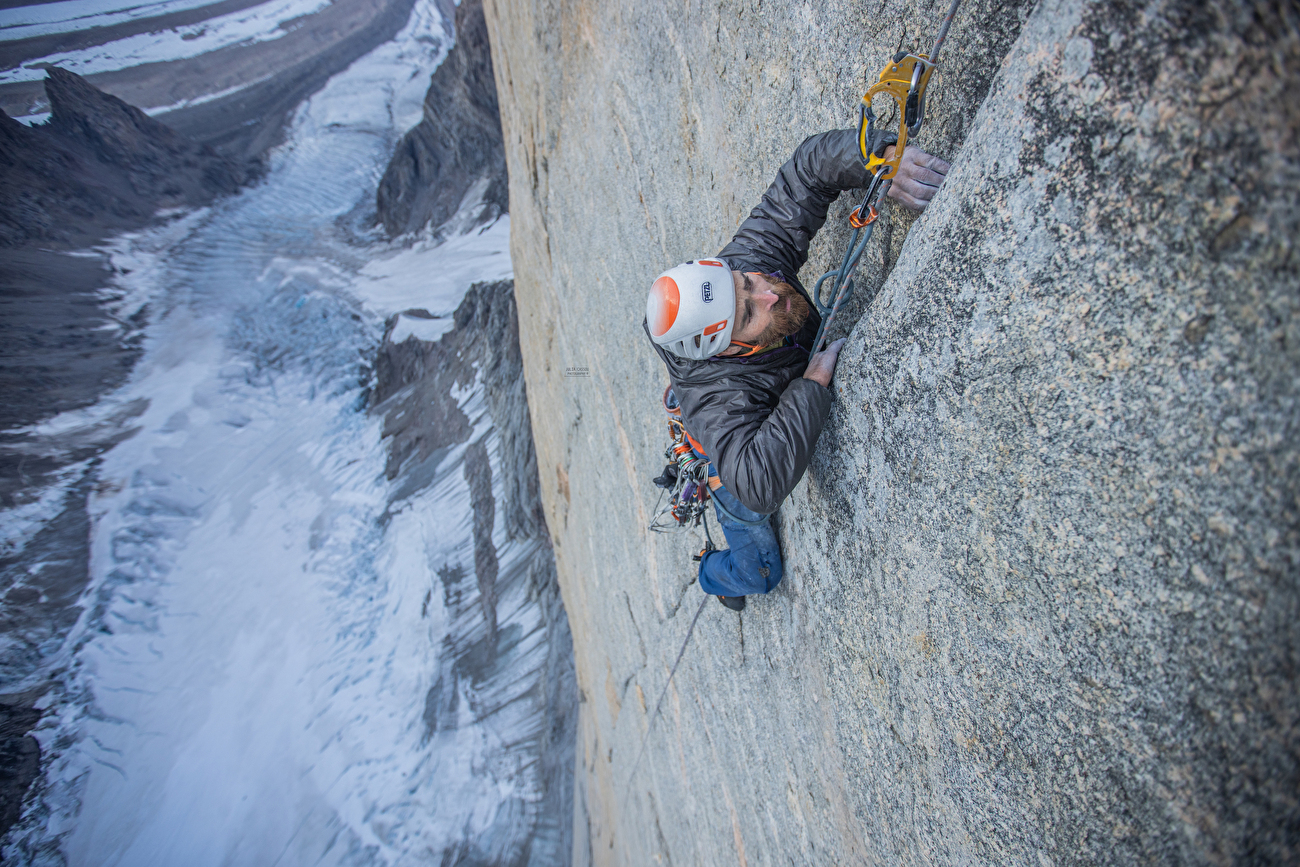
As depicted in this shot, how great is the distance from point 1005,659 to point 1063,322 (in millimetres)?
775

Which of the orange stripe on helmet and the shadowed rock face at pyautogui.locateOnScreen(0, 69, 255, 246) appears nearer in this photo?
the orange stripe on helmet

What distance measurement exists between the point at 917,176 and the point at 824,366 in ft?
2.10

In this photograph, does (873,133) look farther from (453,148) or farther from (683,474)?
(453,148)

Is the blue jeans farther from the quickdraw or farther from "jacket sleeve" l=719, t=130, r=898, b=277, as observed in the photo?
"jacket sleeve" l=719, t=130, r=898, b=277

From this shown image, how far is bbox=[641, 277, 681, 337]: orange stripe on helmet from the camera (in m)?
1.88

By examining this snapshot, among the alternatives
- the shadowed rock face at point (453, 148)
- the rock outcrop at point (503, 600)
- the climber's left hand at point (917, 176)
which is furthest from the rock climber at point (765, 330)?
the shadowed rock face at point (453, 148)

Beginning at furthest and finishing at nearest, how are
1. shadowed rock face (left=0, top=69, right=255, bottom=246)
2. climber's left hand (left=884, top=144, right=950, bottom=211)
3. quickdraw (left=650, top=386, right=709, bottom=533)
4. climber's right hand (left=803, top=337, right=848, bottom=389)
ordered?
shadowed rock face (left=0, top=69, right=255, bottom=246) < quickdraw (left=650, top=386, right=709, bottom=533) < climber's right hand (left=803, top=337, right=848, bottom=389) < climber's left hand (left=884, top=144, right=950, bottom=211)

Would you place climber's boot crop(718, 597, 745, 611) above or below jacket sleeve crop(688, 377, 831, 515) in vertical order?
below

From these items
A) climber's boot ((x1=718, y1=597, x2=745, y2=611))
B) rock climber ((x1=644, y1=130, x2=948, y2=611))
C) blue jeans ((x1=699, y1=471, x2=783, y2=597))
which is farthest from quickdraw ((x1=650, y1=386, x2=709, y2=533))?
rock climber ((x1=644, y1=130, x2=948, y2=611))

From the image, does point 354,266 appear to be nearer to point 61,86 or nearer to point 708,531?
point 61,86

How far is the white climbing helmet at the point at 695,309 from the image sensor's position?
187cm

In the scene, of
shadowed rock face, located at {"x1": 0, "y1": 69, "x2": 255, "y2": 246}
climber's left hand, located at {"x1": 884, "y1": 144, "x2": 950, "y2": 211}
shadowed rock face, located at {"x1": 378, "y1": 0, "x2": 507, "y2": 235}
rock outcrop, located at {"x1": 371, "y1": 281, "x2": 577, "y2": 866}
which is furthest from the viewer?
shadowed rock face, located at {"x1": 378, "y1": 0, "x2": 507, "y2": 235}

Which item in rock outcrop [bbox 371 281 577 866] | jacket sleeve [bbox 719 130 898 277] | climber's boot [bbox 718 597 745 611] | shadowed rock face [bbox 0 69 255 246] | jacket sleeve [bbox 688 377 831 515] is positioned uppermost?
jacket sleeve [bbox 719 130 898 277]

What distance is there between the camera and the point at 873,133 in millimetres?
1693
